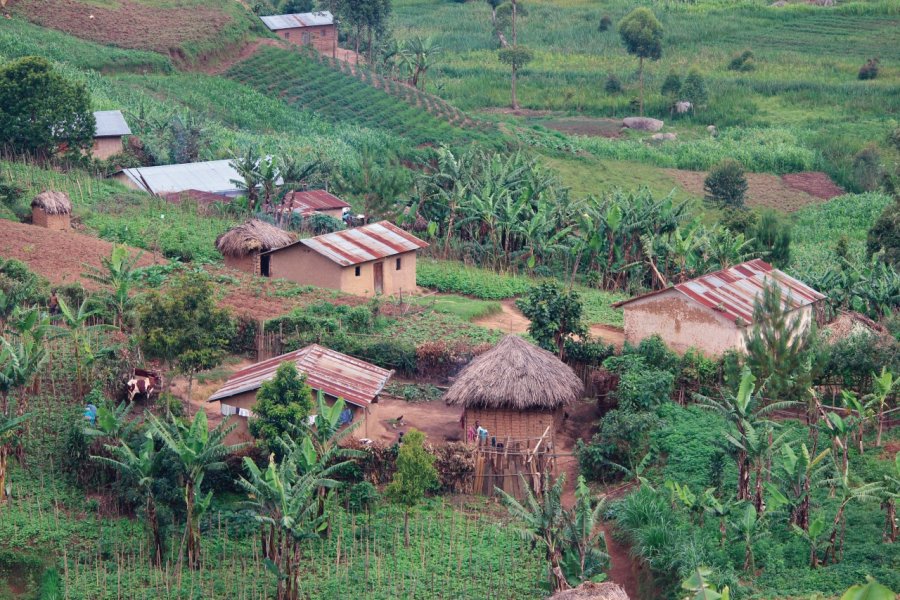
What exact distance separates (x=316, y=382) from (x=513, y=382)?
10.9 ft

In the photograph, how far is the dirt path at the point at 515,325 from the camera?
28.7 m

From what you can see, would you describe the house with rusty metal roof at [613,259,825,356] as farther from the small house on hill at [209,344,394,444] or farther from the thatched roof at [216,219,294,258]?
the thatched roof at [216,219,294,258]

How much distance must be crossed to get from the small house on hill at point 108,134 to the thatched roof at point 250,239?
11.0 meters

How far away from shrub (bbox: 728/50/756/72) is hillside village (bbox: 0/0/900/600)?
1619 cm

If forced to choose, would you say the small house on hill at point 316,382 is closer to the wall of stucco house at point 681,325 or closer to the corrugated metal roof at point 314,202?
the wall of stucco house at point 681,325

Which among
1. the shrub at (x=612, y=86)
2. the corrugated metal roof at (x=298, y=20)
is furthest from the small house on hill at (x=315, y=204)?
the shrub at (x=612, y=86)

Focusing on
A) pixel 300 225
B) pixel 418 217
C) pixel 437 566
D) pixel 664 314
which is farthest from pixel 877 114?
pixel 437 566

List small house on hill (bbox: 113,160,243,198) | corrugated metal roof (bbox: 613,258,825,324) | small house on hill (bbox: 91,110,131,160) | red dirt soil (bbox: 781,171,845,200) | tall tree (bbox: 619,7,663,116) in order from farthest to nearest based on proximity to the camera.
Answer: tall tree (bbox: 619,7,663,116)
red dirt soil (bbox: 781,171,845,200)
small house on hill (bbox: 91,110,131,160)
small house on hill (bbox: 113,160,243,198)
corrugated metal roof (bbox: 613,258,825,324)

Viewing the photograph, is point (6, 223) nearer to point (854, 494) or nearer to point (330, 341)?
point (330, 341)

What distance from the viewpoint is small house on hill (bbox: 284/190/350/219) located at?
3775cm

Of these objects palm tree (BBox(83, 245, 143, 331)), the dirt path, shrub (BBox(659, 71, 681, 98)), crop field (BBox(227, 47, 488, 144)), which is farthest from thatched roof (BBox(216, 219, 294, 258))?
shrub (BBox(659, 71, 681, 98))

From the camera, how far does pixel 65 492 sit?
66.6ft

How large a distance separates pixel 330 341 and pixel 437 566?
789 cm

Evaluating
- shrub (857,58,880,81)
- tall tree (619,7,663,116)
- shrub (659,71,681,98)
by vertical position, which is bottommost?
shrub (659,71,681,98)
